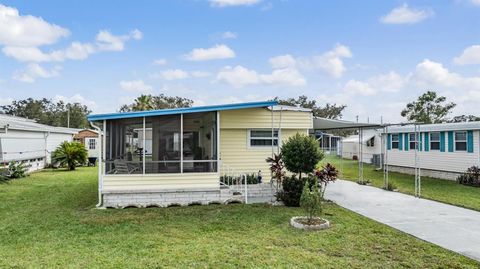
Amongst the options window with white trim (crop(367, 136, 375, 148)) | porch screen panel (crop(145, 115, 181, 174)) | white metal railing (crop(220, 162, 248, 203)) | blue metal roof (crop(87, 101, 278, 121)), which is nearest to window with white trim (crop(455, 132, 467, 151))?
white metal railing (crop(220, 162, 248, 203))

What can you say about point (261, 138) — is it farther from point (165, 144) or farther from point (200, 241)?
point (200, 241)

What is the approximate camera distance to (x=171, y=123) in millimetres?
10133

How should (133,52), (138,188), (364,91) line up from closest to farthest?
1. (138,188)
2. (133,52)
3. (364,91)

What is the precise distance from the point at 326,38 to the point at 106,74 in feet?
50.5

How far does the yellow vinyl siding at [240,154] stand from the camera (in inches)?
489

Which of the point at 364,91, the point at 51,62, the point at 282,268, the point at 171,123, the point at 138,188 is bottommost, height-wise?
the point at 282,268

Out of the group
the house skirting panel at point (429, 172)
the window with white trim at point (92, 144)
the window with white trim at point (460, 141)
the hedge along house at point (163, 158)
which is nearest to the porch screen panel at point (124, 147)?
the hedge along house at point (163, 158)

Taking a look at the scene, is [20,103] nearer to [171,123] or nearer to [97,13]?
[97,13]

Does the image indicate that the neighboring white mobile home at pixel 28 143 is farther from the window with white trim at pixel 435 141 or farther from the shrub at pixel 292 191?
the window with white trim at pixel 435 141

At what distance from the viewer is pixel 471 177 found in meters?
14.8

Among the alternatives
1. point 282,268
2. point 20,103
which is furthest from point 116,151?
point 20,103

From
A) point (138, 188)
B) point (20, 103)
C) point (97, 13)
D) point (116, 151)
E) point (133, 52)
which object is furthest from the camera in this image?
point (20, 103)

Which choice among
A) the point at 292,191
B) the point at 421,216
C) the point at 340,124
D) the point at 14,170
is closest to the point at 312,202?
the point at 292,191

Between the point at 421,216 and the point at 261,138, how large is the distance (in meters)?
5.91
